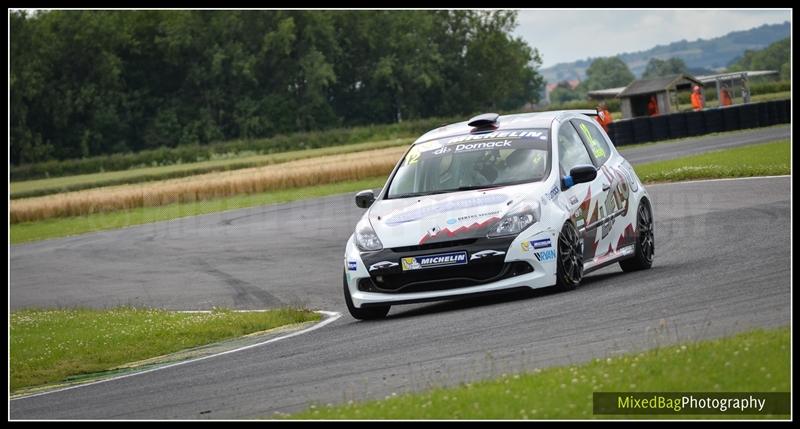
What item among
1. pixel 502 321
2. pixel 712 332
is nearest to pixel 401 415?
pixel 712 332

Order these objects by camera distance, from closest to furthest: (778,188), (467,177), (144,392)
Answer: (144,392) → (467,177) → (778,188)

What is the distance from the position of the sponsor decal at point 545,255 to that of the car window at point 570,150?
48.5 inches

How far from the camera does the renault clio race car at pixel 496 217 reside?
1162 centimetres

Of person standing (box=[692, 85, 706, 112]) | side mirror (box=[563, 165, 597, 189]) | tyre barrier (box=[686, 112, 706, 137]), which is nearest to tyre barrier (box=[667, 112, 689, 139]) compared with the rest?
tyre barrier (box=[686, 112, 706, 137])

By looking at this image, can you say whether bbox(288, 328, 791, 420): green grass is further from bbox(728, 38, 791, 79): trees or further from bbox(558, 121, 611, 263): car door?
bbox(728, 38, 791, 79): trees

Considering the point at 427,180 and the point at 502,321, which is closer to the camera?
the point at 502,321

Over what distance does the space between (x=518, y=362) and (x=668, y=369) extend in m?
1.42

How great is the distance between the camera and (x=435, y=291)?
11680 mm

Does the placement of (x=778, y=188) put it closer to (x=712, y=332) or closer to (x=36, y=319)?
(x=36, y=319)

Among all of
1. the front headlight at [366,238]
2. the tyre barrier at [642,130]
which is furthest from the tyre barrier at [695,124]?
the front headlight at [366,238]

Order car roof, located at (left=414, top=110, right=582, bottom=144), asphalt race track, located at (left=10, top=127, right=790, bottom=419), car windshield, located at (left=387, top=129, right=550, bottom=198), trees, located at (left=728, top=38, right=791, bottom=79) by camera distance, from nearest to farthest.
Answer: asphalt race track, located at (left=10, top=127, right=790, bottom=419) < car windshield, located at (left=387, top=129, right=550, bottom=198) < car roof, located at (left=414, top=110, right=582, bottom=144) < trees, located at (left=728, top=38, right=791, bottom=79)

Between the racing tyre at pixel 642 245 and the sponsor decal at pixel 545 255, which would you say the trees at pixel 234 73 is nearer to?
the racing tyre at pixel 642 245

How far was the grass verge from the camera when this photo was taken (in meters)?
26.1

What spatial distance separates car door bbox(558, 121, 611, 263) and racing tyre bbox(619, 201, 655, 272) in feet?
2.46
